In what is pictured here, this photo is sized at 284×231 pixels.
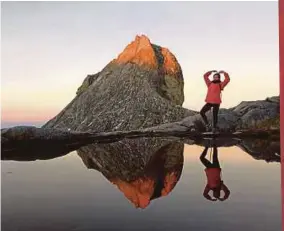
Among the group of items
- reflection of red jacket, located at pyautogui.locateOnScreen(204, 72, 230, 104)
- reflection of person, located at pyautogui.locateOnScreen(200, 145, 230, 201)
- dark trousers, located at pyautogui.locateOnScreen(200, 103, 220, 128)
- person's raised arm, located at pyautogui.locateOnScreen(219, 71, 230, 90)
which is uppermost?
person's raised arm, located at pyautogui.locateOnScreen(219, 71, 230, 90)

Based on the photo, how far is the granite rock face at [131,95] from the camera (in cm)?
348

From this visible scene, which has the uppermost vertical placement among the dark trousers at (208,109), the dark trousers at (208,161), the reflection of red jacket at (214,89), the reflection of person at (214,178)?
the reflection of red jacket at (214,89)

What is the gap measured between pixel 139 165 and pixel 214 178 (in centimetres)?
44

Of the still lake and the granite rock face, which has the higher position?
the granite rock face

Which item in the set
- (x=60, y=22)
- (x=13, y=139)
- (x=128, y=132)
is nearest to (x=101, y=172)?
(x=128, y=132)

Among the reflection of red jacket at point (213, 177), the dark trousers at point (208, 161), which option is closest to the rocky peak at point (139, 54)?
the dark trousers at point (208, 161)

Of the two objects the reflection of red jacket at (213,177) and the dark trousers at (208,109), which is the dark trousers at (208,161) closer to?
the reflection of red jacket at (213,177)

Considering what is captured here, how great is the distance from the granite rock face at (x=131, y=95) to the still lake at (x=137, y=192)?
0.16 metres

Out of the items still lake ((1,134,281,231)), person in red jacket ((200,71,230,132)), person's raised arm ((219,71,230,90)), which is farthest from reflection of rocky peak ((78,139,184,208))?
person's raised arm ((219,71,230,90))

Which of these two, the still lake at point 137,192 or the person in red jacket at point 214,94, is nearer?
the still lake at point 137,192

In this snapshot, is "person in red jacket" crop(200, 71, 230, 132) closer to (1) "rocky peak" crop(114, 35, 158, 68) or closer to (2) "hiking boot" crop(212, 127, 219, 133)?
(2) "hiking boot" crop(212, 127, 219, 133)

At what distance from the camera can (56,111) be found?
352 cm

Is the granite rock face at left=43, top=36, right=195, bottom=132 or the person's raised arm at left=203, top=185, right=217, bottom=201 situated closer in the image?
the person's raised arm at left=203, top=185, right=217, bottom=201

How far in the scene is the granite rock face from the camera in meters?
3.48
